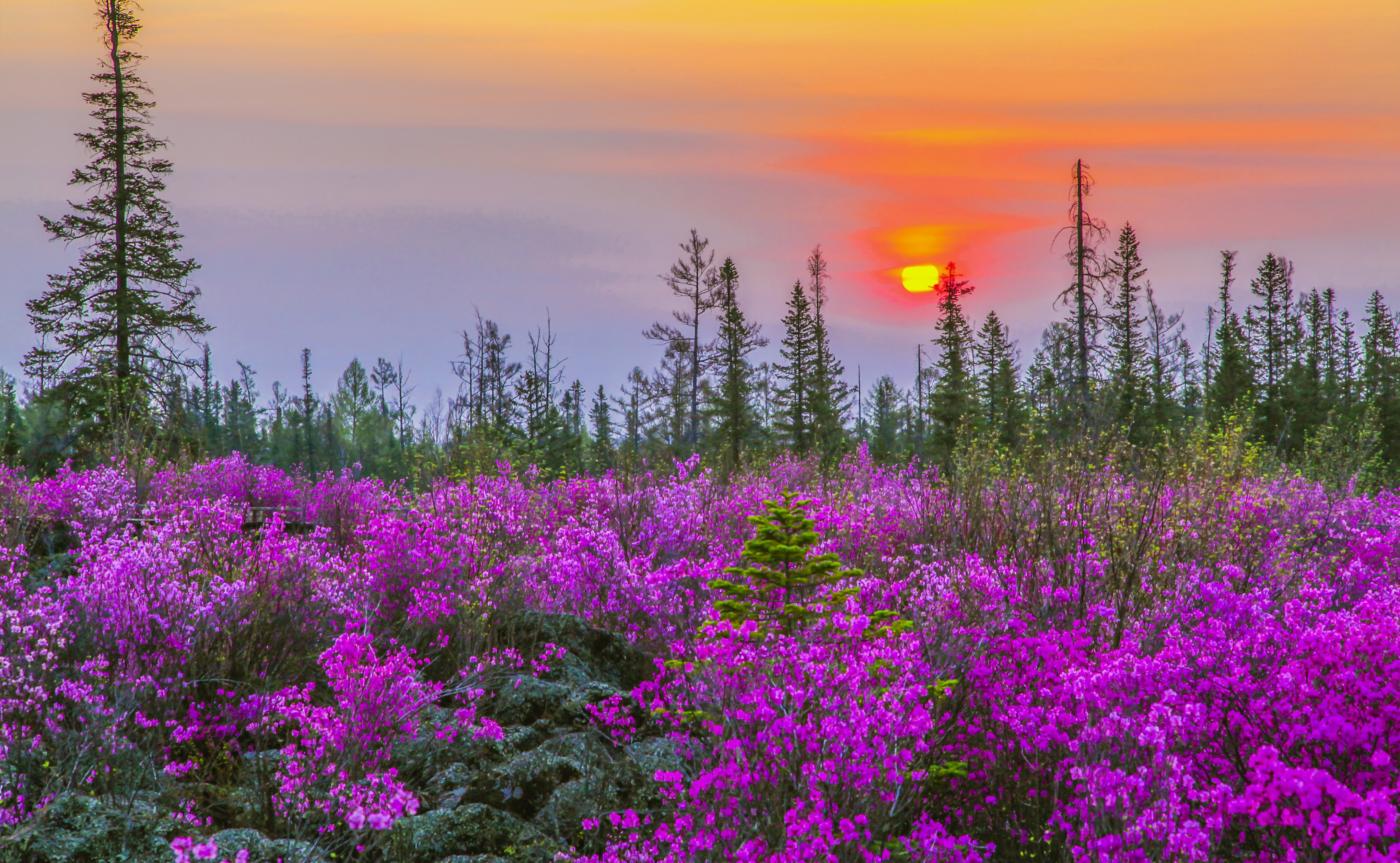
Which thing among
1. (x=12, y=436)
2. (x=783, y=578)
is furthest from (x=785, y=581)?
(x=12, y=436)

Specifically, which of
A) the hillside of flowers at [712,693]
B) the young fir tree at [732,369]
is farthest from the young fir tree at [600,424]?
the hillside of flowers at [712,693]

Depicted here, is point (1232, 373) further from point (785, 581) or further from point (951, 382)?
point (785, 581)

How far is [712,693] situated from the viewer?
3830mm

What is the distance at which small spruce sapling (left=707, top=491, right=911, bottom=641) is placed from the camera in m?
5.14

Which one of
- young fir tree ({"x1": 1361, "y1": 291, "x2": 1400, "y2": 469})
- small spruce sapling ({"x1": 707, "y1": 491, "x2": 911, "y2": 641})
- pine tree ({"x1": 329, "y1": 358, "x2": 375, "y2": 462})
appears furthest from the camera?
pine tree ({"x1": 329, "y1": 358, "x2": 375, "y2": 462})

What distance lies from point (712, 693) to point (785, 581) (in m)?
1.65

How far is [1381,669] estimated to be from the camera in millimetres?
3578

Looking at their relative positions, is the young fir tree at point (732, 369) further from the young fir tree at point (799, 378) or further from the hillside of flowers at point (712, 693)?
the hillside of flowers at point (712, 693)

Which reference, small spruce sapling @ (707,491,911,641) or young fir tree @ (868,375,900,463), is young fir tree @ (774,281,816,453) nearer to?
young fir tree @ (868,375,900,463)

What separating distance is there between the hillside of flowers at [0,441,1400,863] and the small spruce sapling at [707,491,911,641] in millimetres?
33

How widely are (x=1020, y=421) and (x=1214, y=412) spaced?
324 inches

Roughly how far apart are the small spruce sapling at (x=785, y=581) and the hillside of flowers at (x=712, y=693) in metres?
0.03

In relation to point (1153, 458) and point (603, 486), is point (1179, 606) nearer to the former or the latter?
point (1153, 458)

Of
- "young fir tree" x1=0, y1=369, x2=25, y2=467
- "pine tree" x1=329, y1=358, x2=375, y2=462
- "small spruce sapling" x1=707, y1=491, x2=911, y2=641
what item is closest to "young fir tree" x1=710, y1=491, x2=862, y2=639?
"small spruce sapling" x1=707, y1=491, x2=911, y2=641
